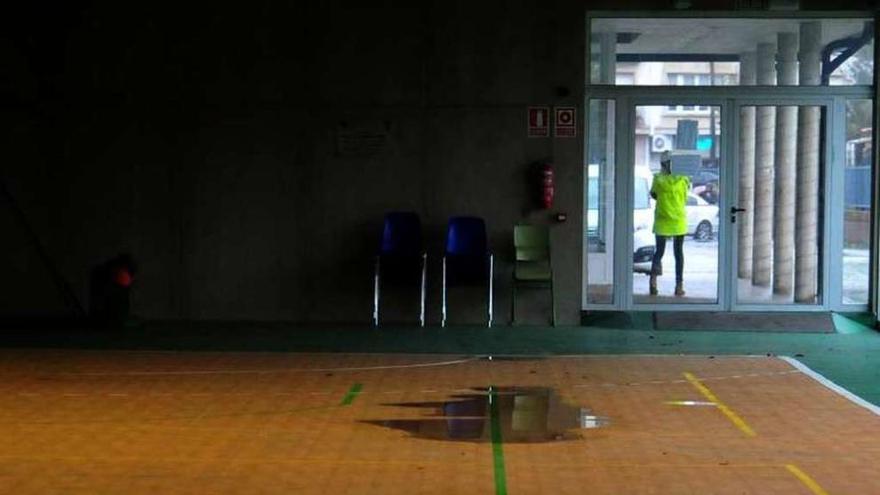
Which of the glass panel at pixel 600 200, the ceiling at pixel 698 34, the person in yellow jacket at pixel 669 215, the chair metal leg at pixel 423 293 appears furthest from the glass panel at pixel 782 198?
the chair metal leg at pixel 423 293

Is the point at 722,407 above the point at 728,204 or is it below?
below

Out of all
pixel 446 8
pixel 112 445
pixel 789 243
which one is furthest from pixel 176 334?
pixel 789 243

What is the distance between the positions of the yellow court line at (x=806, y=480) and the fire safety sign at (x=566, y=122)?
5656 millimetres

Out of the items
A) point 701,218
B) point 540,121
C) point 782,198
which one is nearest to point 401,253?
point 540,121

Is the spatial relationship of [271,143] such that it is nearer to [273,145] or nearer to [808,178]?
[273,145]

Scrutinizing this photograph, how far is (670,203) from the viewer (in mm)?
10695

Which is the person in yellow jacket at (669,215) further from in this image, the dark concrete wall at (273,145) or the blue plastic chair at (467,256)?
the blue plastic chair at (467,256)

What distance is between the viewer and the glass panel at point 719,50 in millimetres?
10578

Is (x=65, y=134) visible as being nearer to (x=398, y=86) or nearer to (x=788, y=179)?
(x=398, y=86)

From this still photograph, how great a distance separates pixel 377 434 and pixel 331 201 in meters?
5.01

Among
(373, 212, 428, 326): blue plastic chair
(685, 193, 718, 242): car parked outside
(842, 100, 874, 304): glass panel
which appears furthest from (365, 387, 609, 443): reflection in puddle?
(842, 100, 874, 304): glass panel

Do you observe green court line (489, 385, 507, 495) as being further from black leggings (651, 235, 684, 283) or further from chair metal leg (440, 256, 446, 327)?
black leggings (651, 235, 684, 283)

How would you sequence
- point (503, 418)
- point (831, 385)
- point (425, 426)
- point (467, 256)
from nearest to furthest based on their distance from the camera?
point (425, 426)
point (503, 418)
point (831, 385)
point (467, 256)

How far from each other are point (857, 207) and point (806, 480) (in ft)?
20.5
